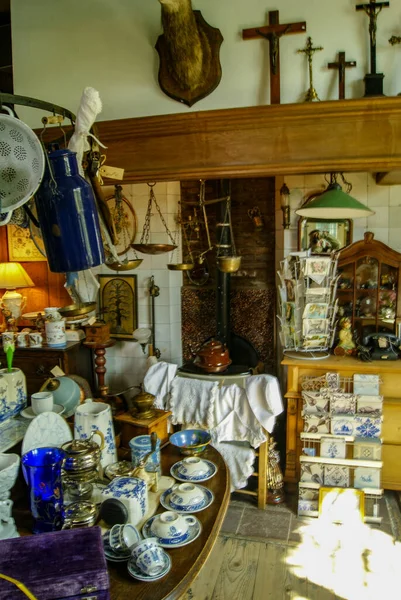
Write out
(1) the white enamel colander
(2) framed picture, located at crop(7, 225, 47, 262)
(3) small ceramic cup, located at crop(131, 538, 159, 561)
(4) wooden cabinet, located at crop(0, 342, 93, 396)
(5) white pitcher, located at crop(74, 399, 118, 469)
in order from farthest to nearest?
(2) framed picture, located at crop(7, 225, 47, 262) → (4) wooden cabinet, located at crop(0, 342, 93, 396) → (5) white pitcher, located at crop(74, 399, 118, 469) → (3) small ceramic cup, located at crop(131, 538, 159, 561) → (1) the white enamel colander

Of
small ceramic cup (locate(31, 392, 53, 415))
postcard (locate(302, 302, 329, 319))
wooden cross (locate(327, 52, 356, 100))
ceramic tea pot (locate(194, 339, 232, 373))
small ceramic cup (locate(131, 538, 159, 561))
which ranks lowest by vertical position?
small ceramic cup (locate(131, 538, 159, 561))

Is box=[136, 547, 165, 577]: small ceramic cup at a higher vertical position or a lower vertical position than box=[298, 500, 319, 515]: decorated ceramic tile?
higher

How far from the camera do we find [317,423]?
3.14 m

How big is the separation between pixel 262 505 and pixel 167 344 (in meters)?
1.56

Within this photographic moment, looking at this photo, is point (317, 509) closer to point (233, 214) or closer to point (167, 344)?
point (167, 344)

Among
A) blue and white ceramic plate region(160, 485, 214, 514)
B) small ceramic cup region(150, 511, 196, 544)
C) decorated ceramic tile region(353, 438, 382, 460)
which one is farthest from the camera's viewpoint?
decorated ceramic tile region(353, 438, 382, 460)

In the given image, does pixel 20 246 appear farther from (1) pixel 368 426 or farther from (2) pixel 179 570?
(2) pixel 179 570

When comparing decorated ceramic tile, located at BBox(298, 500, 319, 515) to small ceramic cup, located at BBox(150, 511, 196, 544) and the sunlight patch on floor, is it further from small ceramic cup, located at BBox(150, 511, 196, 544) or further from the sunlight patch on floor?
small ceramic cup, located at BBox(150, 511, 196, 544)

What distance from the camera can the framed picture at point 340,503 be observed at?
2.99 m

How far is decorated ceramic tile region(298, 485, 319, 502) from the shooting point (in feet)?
10.2

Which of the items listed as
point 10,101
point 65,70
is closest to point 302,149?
→ point 65,70

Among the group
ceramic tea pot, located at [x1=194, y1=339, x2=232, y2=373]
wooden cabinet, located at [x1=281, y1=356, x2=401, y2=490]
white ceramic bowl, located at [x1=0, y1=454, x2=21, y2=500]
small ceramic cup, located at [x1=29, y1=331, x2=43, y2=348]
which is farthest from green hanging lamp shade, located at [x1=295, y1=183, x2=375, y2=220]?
small ceramic cup, located at [x1=29, y1=331, x2=43, y2=348]

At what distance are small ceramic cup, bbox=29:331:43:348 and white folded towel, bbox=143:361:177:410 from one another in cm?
119

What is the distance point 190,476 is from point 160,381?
5.12 ft
